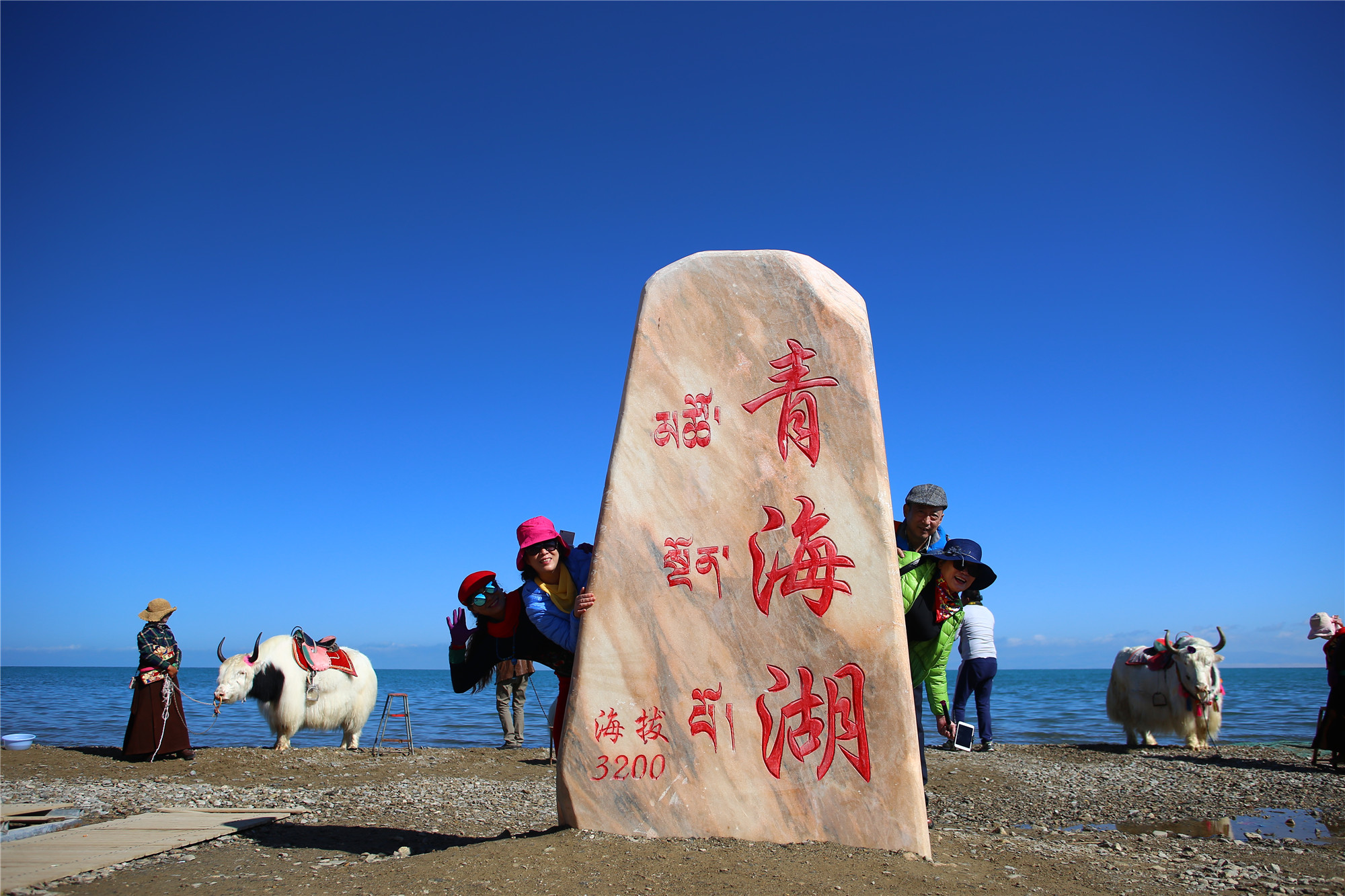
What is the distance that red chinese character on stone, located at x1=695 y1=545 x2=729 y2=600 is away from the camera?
3.98 meters

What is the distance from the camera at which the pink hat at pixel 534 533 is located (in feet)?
14.0

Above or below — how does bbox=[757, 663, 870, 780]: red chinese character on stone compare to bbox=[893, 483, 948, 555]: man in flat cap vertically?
below

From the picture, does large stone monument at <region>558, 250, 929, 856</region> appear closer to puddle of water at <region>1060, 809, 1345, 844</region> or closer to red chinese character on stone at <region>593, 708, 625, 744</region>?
red chinese character on stone at <region>593, 708, 625, 744</region>

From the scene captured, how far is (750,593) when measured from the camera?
3916 mm

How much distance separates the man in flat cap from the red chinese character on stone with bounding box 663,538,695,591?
1169 millimetres

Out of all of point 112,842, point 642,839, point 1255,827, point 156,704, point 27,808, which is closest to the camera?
A: point 642,839

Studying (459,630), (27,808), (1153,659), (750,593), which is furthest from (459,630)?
(1153,659)

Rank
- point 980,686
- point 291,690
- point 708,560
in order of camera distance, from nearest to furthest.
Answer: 1. point 708,560
2. point 980,686
3. point 291,690

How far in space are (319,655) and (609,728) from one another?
24.4 feet

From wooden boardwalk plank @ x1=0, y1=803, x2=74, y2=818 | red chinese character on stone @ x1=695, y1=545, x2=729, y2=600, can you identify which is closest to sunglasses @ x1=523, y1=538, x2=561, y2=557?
red chinese character on stone @ x1=695, y1=545, x2=729, y2=600

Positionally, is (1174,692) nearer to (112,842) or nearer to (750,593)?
(750,593)

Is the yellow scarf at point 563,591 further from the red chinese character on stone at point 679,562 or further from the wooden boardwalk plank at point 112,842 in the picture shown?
the wooden boardwalk plank at point 112,842

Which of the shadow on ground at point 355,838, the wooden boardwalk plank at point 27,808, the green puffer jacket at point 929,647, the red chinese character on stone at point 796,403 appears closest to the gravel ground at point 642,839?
the shadow on ground at point 355,838

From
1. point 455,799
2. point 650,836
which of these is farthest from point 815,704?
point 455,799
